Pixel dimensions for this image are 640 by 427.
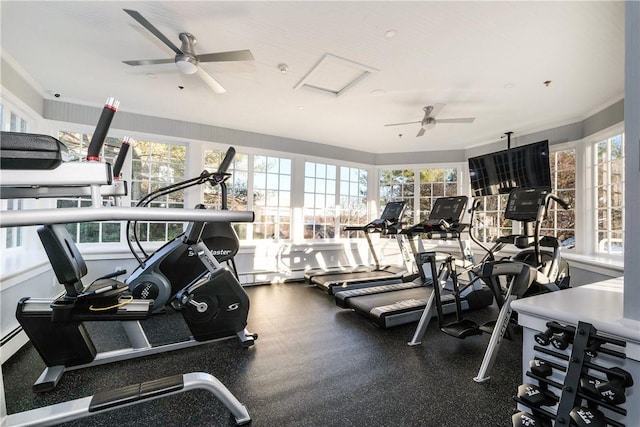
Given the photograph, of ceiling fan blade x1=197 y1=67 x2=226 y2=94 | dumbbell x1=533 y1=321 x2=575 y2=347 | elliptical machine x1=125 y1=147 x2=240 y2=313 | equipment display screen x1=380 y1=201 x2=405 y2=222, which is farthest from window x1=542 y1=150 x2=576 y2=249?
elliptical machine x1=125 y1=147 x2=240 y2=313

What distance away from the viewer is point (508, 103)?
386 centimetres

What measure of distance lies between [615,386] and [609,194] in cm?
414

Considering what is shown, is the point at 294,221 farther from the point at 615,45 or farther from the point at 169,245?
the point at 615,45

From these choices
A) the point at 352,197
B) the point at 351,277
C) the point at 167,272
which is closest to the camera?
the point at 167,272

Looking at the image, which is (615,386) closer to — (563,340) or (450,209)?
(563,340)

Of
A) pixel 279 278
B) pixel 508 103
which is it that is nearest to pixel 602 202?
pixel 508 103

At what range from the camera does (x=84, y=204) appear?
423cm

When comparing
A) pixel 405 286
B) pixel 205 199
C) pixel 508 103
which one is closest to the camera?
pixel 508 103

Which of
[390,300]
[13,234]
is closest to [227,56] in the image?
[390,300]

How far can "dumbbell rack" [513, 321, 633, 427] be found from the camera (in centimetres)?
95

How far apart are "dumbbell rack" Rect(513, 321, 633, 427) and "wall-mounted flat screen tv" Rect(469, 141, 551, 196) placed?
11.2ft

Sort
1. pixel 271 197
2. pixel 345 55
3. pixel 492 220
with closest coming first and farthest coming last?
pixel 345 55 → pixel 271 197 → pixel 492 220

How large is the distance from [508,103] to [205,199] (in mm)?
4734

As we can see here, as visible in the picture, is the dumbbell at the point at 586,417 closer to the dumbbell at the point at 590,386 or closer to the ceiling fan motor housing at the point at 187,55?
A: the dumbbell at the point at 590,386
